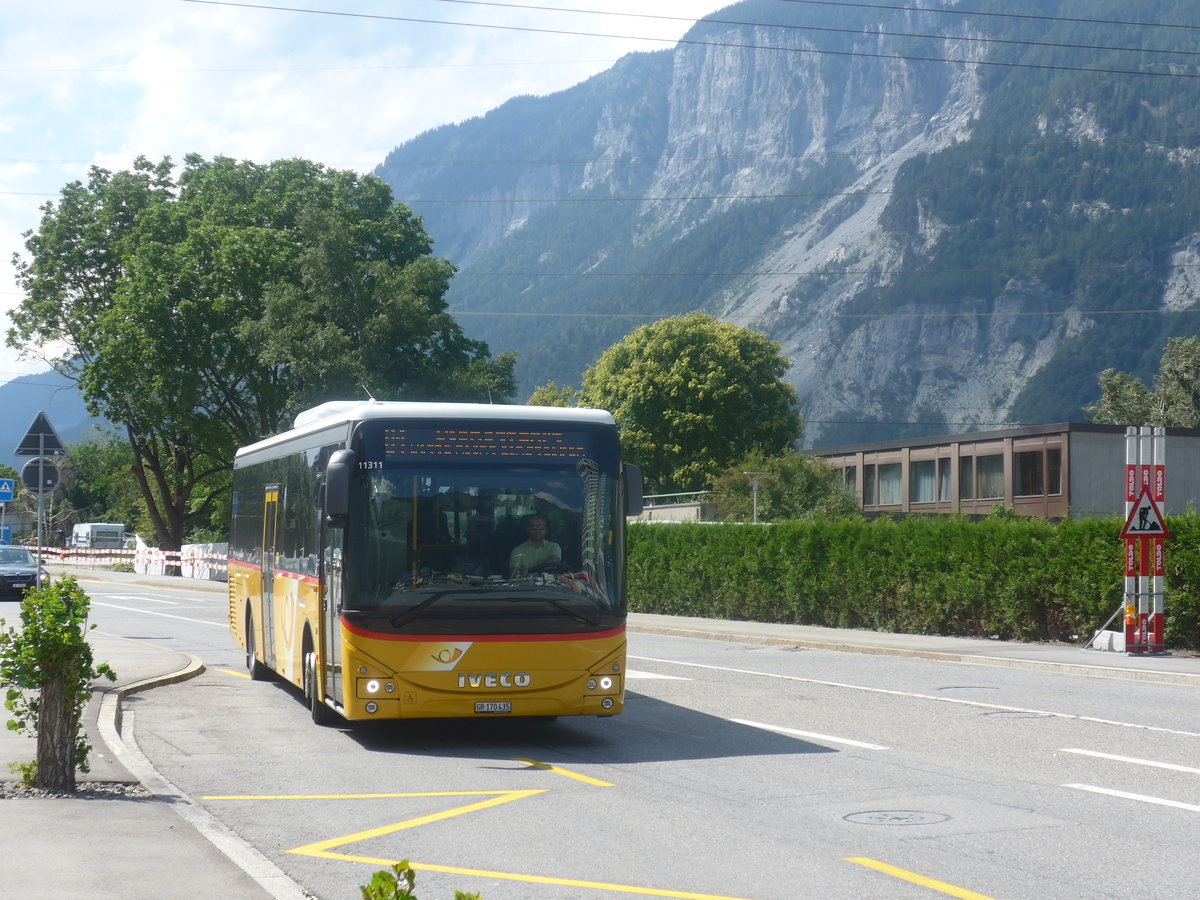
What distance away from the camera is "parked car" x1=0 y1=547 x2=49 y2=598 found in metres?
39.9

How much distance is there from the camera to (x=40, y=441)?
22.1 metres

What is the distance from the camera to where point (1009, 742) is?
1181cm

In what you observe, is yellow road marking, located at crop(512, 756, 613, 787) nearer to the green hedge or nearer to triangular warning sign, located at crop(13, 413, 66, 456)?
the green hedge

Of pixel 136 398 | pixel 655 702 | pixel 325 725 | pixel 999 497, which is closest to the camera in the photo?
pixel 325 725

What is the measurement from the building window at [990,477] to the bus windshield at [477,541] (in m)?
50.6

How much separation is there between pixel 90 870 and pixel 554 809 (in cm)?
296

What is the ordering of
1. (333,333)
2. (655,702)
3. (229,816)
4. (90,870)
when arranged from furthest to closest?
(333,333), (655,702), (229,816), (90,870)

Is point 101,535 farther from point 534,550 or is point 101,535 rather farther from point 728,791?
point 728,791

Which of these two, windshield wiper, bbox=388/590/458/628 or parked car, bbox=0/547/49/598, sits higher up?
windshield wiper, bbox=388/590/458/628

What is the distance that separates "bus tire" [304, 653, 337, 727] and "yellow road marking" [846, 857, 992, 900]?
6.96 m

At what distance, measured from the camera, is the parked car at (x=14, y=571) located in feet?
131

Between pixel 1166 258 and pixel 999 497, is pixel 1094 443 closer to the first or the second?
pixel 999 497

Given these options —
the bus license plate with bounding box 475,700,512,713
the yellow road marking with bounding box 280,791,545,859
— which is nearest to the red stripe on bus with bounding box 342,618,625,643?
the bus license plate with bounding box 475,700,512,713

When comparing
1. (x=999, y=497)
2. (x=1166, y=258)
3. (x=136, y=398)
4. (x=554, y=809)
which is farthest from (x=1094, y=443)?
(x=1166, y=258)
